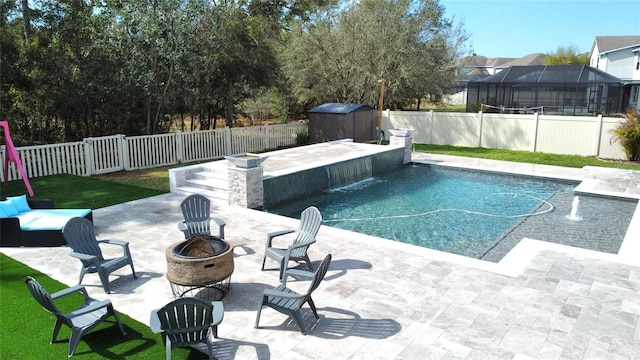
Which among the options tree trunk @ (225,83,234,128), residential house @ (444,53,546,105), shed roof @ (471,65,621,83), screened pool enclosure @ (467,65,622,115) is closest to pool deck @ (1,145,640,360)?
tree trunk @ (225,83,234,128)

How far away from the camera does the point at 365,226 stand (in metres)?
8.94

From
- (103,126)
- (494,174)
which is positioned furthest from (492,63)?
(103,126)

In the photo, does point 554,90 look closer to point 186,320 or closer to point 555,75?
point 555,75

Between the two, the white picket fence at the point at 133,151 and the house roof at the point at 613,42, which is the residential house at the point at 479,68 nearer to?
the house roof at the point at 613,42

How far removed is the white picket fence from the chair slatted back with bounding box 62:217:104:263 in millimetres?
7025

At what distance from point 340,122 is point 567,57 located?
134ft

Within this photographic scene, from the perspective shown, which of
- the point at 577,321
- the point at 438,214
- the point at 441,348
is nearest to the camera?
the point at 441,348

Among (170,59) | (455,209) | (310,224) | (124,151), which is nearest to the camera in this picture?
(310,224)

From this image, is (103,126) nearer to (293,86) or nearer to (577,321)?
(293,86)

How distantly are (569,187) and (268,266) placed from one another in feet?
31.9

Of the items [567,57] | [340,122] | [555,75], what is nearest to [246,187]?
[340,122]

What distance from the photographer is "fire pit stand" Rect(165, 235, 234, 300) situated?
4855 mm

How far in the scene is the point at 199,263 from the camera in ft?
15.9

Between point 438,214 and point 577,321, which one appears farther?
point 438,214
